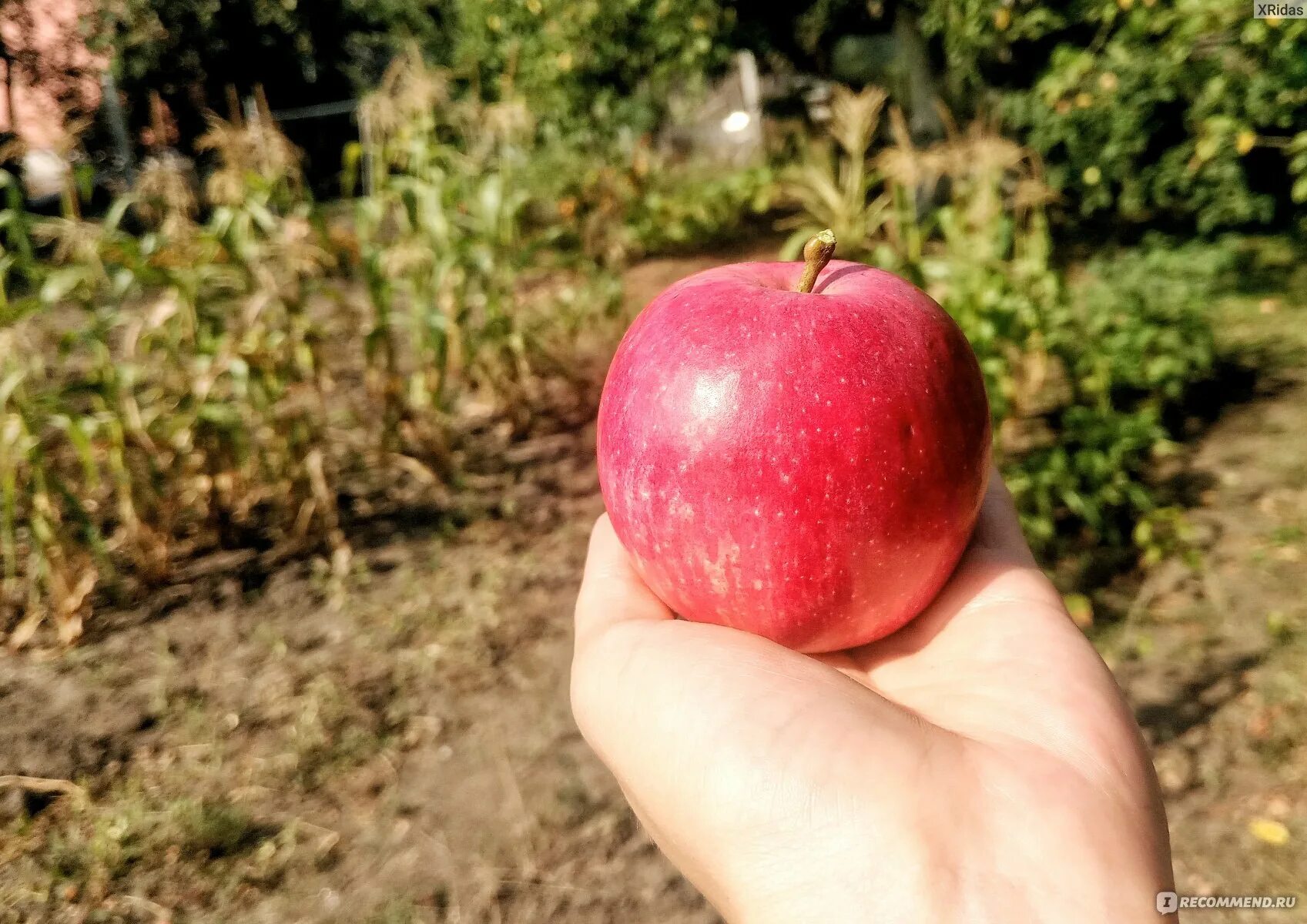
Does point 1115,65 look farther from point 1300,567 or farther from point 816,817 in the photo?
point 816,817

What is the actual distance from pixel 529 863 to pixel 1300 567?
2.74 metres

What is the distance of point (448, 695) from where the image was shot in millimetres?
2861

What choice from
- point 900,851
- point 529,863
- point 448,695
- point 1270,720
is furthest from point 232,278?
point 1270,720

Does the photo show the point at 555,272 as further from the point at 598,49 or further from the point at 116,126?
the point at 116,126

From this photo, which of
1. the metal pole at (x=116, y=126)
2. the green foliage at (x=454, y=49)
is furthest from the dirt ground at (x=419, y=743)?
the metal pole at (x=116, y=126)

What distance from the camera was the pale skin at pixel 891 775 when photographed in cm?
117

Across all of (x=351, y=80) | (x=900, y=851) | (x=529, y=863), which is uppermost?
(x=351, y=80)

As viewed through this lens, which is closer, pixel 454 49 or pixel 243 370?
pixel 243 370

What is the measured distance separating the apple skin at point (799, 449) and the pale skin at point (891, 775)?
133mm

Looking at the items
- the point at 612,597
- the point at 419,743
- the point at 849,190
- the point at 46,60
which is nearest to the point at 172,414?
the point at 419,743

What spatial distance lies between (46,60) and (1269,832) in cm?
1238

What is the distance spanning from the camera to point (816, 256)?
1.45m

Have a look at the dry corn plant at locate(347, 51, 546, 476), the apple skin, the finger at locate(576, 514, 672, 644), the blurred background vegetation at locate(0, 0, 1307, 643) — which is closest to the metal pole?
the blurred background vegetation at locate(0, 0, 1307, 643)

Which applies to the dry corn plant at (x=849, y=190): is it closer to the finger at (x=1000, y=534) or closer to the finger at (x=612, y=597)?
the finger at (x=1000, y=534)
